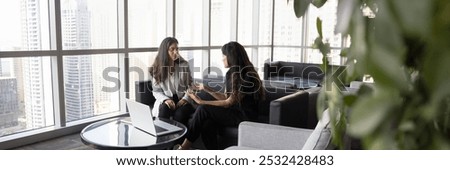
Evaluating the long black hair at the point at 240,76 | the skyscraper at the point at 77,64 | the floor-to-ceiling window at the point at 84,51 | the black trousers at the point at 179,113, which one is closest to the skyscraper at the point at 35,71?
the floor-to-ceiling window at the point at 84,51

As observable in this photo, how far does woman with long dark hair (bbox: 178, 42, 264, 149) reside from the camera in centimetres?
304

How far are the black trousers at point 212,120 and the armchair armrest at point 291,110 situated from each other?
1.38 feet

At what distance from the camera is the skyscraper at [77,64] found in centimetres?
394

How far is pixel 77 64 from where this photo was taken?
13.5ft

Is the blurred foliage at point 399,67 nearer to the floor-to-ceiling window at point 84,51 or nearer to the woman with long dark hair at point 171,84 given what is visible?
the floor-to-ceiling window at point 84,51

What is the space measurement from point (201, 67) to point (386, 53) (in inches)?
228

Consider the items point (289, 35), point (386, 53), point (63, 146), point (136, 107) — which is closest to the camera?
point (386, 53)

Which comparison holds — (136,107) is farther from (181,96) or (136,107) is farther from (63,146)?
(63,146)

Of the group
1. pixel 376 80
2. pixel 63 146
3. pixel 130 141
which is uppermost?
pixel 376 80

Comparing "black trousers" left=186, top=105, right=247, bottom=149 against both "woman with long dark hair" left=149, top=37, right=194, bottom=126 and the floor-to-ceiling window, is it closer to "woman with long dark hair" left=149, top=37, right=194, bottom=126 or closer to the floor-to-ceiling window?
"woman with long dark hair" left=149, top=37, right=194, bottom=126

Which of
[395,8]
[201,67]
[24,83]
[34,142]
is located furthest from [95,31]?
[395,8]

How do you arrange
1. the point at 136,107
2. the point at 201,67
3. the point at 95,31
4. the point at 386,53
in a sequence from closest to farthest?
the point at 386,53 < the point at 136,107 < the point at 95,31 < the point at 201,67

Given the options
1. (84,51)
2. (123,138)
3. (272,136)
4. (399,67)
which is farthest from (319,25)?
(84,51)

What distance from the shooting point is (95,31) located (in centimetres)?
432
